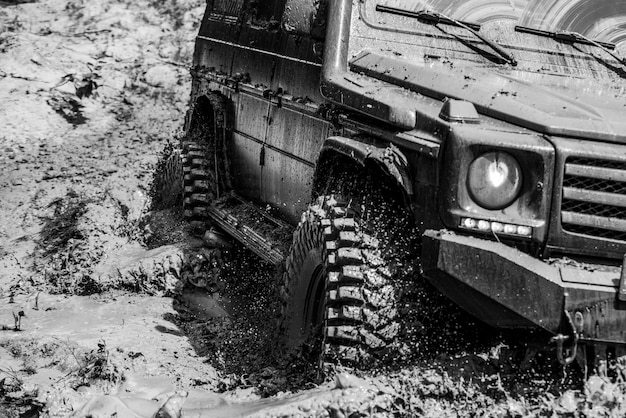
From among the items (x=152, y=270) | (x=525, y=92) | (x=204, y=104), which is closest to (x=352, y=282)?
(x=525, y=92)

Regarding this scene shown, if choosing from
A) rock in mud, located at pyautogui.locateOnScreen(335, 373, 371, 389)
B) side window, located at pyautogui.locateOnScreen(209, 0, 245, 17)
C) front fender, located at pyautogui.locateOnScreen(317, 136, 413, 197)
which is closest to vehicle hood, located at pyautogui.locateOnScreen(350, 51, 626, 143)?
front fender, located at pyautogui.locateOnScreen(317, 136, 413, 197)

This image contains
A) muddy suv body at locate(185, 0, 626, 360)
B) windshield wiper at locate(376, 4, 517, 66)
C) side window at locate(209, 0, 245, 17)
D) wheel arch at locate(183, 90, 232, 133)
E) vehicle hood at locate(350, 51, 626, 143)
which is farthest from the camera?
wheel arch at locate(183, 90, 232, 133)

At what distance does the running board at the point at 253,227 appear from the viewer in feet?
20.0

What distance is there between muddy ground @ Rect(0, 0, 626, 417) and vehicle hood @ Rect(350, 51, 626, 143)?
2.99 feet

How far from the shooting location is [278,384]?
479 cm

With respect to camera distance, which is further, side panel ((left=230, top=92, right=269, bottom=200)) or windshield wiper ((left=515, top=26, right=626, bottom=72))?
side panel ((left=230, top=92, right=269, bottom=200))

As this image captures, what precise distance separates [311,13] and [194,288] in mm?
2516

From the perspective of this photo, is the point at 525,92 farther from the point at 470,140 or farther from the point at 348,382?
the point at 348,382

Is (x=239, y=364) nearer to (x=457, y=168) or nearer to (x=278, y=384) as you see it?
(x=278, y=384)

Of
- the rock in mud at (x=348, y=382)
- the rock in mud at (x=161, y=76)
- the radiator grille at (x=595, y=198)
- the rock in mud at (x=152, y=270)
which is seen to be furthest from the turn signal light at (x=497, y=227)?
the rock in mud at (x=161, y=76)

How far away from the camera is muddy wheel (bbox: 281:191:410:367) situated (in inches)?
171

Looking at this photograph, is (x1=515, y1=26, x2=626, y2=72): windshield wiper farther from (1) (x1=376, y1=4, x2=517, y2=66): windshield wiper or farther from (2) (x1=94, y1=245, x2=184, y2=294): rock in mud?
(2) (x1=94, y1=245, x2=184, y2=294): rock in mud

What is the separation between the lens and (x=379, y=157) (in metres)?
4.46

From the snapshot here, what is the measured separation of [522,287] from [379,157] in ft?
2.98
